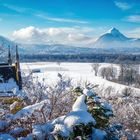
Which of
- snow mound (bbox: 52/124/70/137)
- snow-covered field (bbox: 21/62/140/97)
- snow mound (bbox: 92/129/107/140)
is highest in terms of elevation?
snow mound (bbox: 52/124/70/137)

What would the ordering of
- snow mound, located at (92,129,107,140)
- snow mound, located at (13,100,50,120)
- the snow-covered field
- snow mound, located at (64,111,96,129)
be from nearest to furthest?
1. snow mound, located at (64,111,96,129)
2. snow mound, located at (92,129,107,140)
3. snow mound, located at (13,100,50,120)
4. the snow-covered field

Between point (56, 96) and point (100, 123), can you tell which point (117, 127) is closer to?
point (100, 123)

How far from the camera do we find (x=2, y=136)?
416 cm

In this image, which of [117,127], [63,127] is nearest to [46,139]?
[63,127]

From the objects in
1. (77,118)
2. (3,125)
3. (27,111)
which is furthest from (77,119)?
(3,125)

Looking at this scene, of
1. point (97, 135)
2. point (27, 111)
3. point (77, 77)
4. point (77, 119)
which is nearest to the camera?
point (77, 119)

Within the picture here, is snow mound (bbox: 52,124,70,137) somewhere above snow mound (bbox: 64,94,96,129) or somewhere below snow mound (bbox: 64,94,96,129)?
below

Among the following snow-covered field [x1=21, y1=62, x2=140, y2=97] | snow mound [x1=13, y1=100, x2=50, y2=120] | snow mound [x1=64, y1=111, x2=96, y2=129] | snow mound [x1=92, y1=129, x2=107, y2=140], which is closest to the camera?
snow mound [x1=64, y1=111, x2=96, y2=129]

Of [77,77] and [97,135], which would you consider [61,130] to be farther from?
[77,77]

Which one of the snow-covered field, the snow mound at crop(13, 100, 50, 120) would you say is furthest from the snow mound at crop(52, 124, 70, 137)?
the snow-covered field

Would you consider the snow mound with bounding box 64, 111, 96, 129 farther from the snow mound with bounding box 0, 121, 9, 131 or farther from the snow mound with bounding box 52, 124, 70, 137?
the snow mound with bounding box 0, 121, 9, 131

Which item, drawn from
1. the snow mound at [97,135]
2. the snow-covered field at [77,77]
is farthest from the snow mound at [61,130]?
the snow-covered field at [77,77]

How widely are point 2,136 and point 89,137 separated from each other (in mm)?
964

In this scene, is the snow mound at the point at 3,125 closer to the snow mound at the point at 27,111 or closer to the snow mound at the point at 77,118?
the snow mound at the point at 27,111
